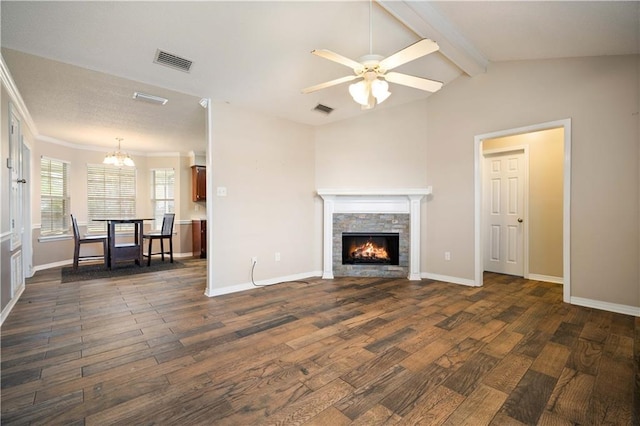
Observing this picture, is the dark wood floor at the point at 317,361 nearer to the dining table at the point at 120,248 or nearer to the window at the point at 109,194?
the dining table at the point at 120,248

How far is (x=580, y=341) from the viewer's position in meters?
2.46

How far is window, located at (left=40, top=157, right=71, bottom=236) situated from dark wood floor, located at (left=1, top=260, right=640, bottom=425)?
2790 millimetres

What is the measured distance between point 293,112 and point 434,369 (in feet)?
12.1

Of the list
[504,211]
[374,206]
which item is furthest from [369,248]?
[504,211]

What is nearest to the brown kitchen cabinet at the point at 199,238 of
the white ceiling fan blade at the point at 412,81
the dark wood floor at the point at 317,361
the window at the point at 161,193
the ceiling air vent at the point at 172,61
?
the window at the point at 161,193

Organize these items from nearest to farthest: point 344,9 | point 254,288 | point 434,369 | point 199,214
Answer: point 434,369 → point 344,9 → point 254,288 → point 199,214

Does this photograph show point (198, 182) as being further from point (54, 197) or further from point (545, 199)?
point (545, 199)

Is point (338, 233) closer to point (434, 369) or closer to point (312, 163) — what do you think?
point (312, 163)

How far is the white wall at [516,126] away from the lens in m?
3.11

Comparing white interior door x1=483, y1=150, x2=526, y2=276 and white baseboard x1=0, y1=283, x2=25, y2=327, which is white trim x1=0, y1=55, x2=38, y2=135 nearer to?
white baseboard x1=0, y1=283, x2=25, y2=327

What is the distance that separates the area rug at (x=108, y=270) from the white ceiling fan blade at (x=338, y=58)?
4.94m

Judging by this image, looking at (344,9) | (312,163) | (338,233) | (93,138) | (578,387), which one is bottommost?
(578,387)

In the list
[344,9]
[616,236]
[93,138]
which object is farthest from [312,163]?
[93,138]

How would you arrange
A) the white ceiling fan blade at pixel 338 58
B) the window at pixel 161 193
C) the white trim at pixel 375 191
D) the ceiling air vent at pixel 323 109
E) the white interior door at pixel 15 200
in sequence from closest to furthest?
the white ceiling fan blade at pixel 338 58
the white interior door at pixel 15 200
the ceiling air vent at pixel 323 109
the white trim at pixel 375 191
the window at pixel 161 193
